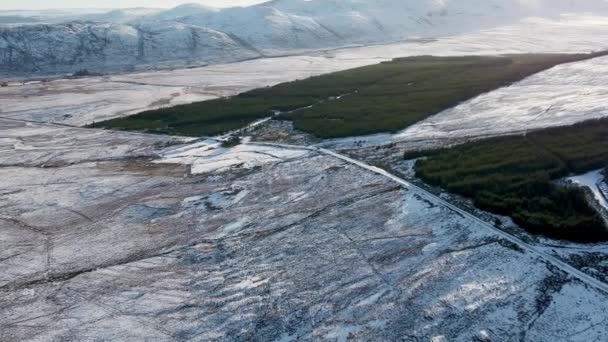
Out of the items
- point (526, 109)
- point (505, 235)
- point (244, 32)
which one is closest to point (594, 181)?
point (505, 235)

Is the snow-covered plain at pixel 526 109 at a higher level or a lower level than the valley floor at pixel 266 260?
higher

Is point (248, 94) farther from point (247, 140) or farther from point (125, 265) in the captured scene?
point (125, 265)

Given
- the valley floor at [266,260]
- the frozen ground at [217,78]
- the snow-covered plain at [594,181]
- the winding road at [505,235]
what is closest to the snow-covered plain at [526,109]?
the winding road at [505,235]

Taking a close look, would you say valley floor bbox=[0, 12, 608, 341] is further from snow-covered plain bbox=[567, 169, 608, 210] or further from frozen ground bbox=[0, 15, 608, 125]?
frozen ground bbox=[0, 15, 608, 125]

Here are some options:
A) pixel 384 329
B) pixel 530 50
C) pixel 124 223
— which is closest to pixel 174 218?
pixel 124 223

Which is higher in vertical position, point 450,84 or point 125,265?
point 450,84

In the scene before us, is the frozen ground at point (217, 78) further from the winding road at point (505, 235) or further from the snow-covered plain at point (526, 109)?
the winding road at point (505, 235)
